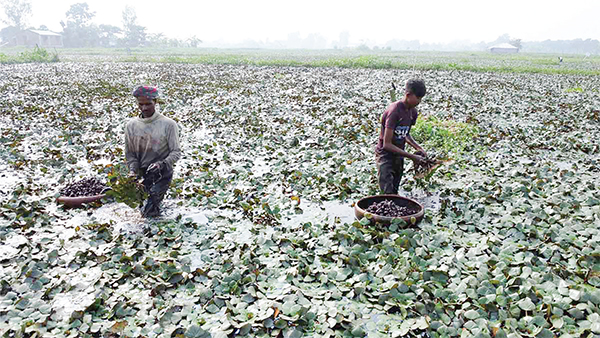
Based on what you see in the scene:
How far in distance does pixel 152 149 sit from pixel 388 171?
2.95m

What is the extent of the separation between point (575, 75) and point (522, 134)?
66.0 ft

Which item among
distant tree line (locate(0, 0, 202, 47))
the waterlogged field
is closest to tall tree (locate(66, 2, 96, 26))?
distant tree line (locate(0, 0, 202, 47))

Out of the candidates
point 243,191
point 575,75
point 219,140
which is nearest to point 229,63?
point 575,75

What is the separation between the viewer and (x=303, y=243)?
4508mm

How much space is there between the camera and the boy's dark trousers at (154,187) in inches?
203

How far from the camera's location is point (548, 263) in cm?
404

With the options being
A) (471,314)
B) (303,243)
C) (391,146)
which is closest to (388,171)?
(391,146)

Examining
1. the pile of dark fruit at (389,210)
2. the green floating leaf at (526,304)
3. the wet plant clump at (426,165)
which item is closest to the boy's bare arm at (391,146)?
the wet plant clump at (426,165)

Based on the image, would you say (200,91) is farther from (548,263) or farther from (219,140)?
(548,263)

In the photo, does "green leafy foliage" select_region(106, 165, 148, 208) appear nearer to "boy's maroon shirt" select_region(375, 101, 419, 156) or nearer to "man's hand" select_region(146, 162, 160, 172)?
"man's hand" select_region(146, 162, 160, 172)

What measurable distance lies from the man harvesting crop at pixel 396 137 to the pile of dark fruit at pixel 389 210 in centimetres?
52

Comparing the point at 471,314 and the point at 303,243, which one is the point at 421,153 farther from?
the point at 471,314

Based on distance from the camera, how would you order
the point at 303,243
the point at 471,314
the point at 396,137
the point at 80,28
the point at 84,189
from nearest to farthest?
the point at 471,314
the point at 303,243
the point at 396,137
the point at 84,189
the point at 80,28

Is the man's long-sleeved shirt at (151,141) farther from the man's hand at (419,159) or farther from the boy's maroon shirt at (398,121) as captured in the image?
the man's hand at (419,159)
